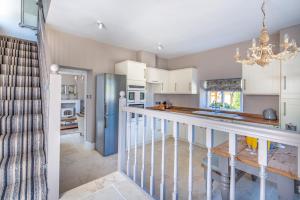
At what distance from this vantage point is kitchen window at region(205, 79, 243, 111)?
3539mm

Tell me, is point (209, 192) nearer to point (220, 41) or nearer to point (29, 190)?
point (29, 190)

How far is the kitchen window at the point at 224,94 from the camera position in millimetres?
3539

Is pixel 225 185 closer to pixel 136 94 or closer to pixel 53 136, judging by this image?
pixel 53 136

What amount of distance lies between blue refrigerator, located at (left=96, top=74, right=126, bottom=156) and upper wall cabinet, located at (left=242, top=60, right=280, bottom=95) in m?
2.81

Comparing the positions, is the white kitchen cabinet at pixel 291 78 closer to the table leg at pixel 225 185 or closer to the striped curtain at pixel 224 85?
the striped curtain at pixel 224 85

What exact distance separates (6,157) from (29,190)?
0.51 meters

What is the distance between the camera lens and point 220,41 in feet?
11.1

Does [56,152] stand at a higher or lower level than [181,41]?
lower

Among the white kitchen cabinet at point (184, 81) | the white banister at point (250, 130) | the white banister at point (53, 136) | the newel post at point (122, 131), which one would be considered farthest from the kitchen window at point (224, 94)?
the white banister at point (53, 136)

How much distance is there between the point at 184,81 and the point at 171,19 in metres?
2.10

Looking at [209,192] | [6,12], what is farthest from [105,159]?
[6,12]

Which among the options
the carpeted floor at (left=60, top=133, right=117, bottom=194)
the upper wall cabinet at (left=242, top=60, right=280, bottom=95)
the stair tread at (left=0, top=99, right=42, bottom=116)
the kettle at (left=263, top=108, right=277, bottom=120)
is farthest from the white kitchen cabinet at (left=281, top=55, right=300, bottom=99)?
the stair tread at (left=0, top=99, right=42, bottom=116)

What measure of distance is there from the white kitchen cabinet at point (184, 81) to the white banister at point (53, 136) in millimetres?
3464

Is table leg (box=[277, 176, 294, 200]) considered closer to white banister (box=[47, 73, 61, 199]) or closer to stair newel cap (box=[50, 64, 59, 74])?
white banister (box=[47, 73, 61, 199])
